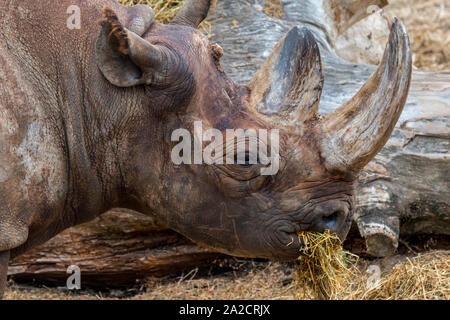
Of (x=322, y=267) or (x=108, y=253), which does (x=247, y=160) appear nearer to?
(x=322, y=267)

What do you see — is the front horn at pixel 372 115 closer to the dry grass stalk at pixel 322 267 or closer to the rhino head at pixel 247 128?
the rhino head at pixel 247 128

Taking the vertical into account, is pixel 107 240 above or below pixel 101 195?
below

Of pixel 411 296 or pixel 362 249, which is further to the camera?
pixel 362 249

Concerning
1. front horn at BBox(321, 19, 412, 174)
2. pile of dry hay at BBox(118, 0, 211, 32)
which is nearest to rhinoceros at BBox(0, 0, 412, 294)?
front horn at BBox(321, 19, 412, 174)

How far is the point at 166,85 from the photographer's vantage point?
11.8ft

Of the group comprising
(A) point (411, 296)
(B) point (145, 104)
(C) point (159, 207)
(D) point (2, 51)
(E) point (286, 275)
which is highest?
(D) point (2, 51)

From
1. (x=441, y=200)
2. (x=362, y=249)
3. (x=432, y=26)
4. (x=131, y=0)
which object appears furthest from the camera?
(x=432, y=26)

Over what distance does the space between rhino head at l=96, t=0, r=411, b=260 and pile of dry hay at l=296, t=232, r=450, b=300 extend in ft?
0.29

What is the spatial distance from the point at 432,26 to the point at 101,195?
280 inches

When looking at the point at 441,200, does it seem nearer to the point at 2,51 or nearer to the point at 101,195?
the point at 101,195

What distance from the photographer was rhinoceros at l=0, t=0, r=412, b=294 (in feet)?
11.3

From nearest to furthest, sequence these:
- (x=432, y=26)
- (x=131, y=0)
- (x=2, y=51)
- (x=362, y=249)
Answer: (x=2, y=51) < (x=362, y=249) < (x=131, y=0) < (x=432, y=26)

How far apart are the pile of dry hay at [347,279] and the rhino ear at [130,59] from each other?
1058 mm
